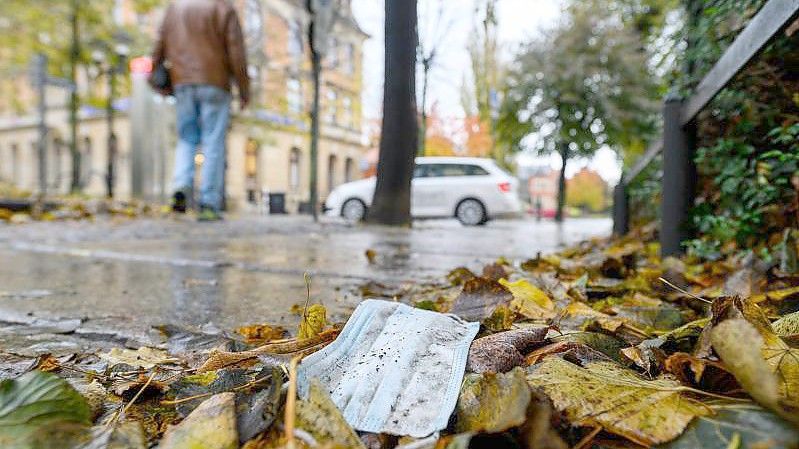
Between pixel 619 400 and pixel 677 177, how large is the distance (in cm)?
179

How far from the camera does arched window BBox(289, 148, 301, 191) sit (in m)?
30.8

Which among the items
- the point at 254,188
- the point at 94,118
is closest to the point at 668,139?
the point at 254,188

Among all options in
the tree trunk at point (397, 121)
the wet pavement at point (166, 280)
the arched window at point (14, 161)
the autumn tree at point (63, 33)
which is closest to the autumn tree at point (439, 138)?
the autumn tree at point (63, 33)

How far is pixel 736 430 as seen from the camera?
47 centimetres

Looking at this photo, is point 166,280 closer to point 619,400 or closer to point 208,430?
point 208,430

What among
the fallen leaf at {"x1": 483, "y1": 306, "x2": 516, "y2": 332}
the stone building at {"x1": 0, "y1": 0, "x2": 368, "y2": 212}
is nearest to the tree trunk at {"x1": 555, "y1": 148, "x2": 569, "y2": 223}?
the stone building at {"x1": 0, "y1": 0, "x2": 368, "y2": 212}

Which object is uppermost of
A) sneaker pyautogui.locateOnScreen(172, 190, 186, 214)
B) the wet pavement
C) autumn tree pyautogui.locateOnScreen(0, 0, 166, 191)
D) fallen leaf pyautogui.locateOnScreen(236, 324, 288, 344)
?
autumn tree pyautogui.locateOnScreen(0, 0, 166, 191)

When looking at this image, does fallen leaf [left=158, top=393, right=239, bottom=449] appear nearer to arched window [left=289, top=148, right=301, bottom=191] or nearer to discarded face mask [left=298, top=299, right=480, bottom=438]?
discarded face mask [left=298, top=299, right=480, bottom=438]

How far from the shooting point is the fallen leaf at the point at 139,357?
81cm

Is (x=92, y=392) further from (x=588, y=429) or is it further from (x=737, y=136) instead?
(x=737, y=136)

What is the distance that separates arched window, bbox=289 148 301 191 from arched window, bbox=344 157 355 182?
3998mm

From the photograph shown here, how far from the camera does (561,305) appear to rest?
1.14 m

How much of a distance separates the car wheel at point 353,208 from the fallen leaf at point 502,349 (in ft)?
36.9

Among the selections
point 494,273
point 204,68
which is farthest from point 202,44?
point 494,273
